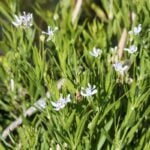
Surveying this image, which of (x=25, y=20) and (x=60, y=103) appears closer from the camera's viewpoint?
(x=60, y=103)

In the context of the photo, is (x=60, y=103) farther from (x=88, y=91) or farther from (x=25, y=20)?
(x=25, y=20)

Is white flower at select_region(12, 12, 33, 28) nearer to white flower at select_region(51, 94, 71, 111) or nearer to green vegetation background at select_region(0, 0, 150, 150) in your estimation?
green vegetation background at select_region(0, 0, 150, 150)

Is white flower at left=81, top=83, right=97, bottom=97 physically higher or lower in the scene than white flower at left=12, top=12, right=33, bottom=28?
lower

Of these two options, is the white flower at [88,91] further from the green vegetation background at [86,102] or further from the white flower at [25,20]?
the white flower at [25,20]

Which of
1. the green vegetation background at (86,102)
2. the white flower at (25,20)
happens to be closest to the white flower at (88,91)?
the green vegetation background at (86,102)

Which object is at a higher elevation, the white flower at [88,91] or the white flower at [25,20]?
the white flower at [25,20]

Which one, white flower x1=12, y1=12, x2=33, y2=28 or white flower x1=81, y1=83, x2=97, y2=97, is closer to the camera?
white flower x1=81, y1=83, x2=97, y2=97

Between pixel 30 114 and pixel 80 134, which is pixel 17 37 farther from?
pixel 80 134

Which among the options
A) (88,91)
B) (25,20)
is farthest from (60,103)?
(25,20)

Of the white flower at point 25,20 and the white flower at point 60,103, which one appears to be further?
the white flower at point 25,20

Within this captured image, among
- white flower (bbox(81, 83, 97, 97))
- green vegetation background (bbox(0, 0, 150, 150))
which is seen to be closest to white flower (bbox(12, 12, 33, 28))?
green vegetation background (bbox(0, 0, 150, 150))

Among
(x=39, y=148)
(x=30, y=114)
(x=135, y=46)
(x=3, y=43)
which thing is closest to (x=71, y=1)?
(x=3, y=43)

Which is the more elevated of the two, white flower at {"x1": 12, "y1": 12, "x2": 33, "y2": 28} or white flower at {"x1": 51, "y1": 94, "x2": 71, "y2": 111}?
white flower at {"x1": 12, "y1": 12, "x2": 33, "y2": 28}
